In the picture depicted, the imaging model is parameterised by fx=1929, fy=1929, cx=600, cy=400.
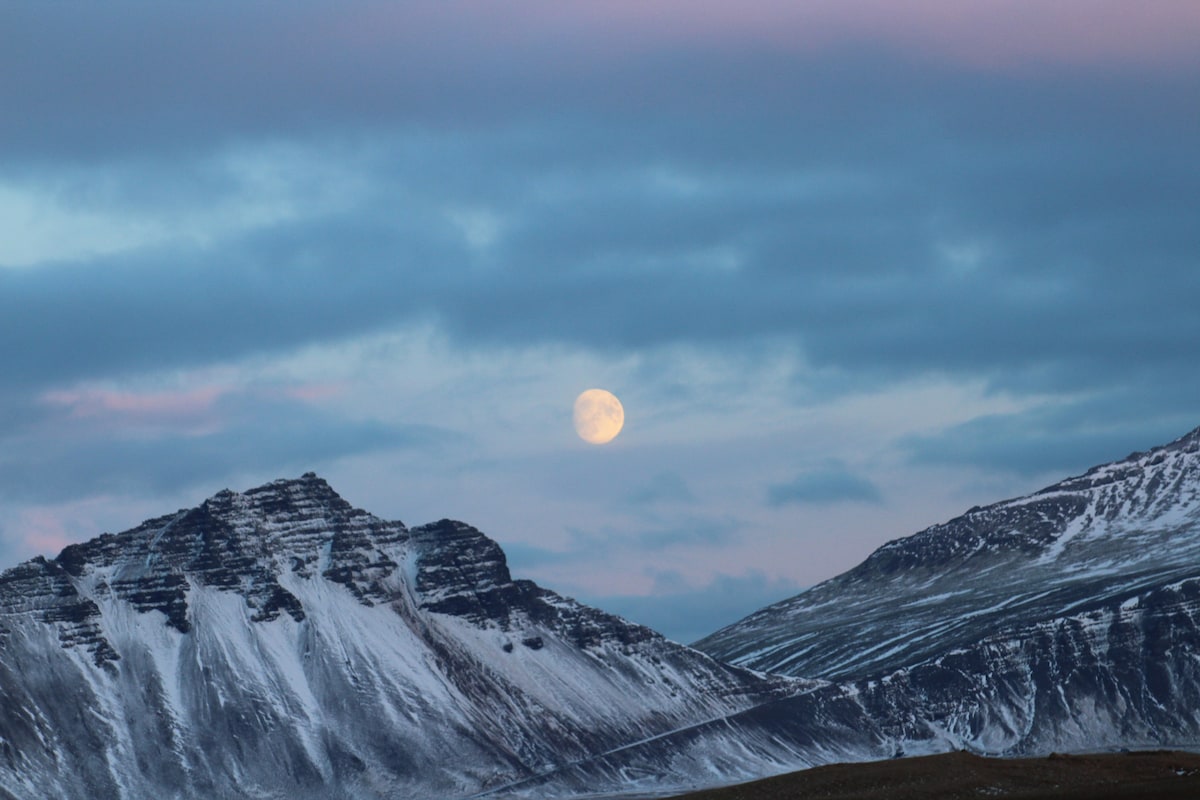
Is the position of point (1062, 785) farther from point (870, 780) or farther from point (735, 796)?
point (735, 796)

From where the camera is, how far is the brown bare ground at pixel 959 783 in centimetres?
18512

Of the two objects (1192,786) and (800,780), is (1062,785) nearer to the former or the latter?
(1192,786)

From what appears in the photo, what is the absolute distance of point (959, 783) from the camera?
189 m

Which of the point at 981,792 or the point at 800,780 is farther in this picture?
the point at 800,780

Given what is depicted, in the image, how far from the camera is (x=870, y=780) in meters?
192

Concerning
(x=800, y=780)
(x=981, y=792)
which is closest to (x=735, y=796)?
(x=800, y=780)

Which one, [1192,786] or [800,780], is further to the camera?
[800,780]

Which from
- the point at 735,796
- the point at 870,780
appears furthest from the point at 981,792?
the point at 735,796

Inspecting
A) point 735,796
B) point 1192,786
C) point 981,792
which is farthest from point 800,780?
point 1192,786

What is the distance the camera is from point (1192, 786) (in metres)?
185

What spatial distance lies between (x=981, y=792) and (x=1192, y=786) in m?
20.0

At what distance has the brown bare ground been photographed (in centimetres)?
18512

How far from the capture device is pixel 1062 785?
19300cm

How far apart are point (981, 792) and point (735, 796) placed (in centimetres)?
2521
